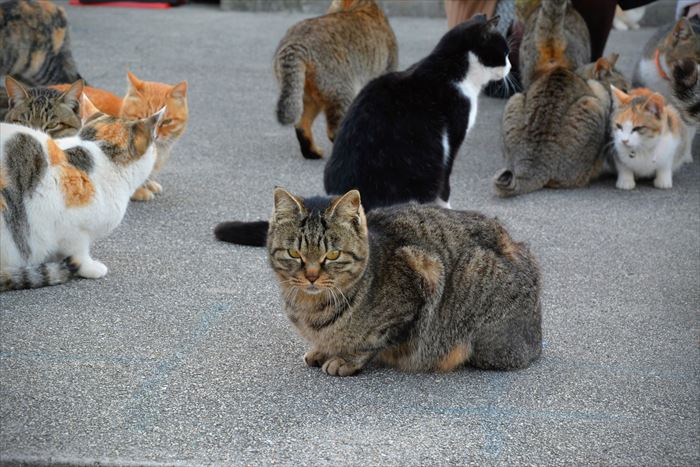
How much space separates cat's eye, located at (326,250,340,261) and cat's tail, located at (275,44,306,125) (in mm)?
3013

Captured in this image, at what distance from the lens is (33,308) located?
425cm

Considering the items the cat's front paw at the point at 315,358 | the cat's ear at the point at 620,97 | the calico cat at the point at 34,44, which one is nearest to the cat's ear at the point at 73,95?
the calico cat at the point at 34,44

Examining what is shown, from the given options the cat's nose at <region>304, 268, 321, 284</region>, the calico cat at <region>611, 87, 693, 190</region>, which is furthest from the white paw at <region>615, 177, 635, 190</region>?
the cat's nose at <region>304, 268, 321, 284</region>

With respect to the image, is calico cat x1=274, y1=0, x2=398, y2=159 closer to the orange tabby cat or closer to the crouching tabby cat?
the orange tabby cat

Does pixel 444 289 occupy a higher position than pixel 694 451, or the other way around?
pixel 444 289

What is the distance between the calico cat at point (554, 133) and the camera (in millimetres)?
6238

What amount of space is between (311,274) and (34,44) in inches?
176

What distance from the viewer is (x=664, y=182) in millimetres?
6414

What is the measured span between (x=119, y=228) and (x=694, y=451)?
11.6 feet

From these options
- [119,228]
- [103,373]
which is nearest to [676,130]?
[119,228]

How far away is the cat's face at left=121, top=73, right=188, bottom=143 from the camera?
577 cm

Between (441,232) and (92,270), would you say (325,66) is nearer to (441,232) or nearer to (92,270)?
(92,270)

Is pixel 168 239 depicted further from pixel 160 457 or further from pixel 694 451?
pixel 694 451

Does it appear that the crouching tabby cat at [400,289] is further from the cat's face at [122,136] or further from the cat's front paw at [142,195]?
the cat's front paw at [142,195]
